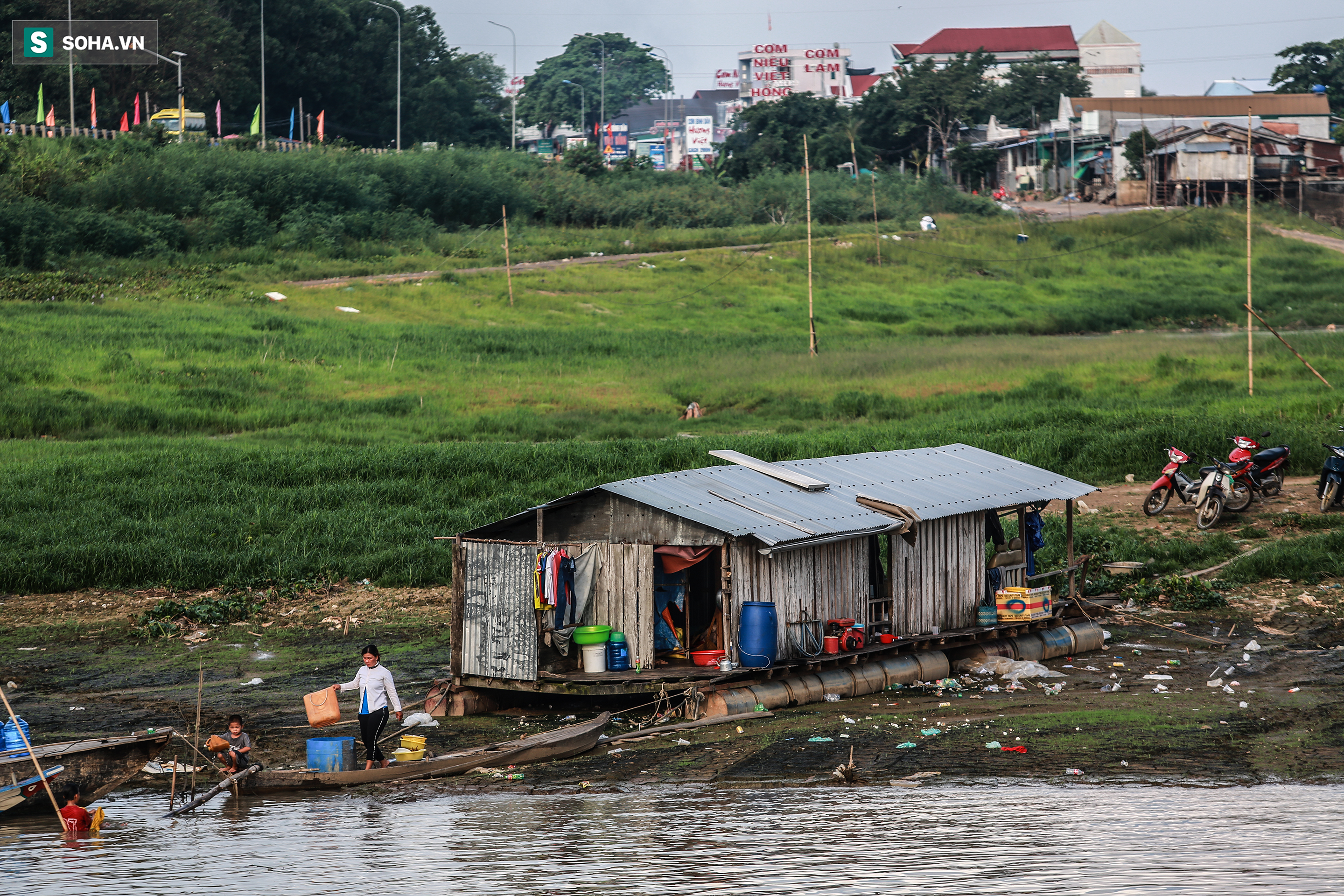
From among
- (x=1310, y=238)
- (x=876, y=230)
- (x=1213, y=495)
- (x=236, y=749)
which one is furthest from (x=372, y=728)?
(x=1310, y=238)

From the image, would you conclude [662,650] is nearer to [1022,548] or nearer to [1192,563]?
[1022,548]

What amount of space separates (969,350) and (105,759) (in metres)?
32.5

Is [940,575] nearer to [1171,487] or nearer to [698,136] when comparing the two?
[1171,487]

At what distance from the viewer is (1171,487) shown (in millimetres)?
24234

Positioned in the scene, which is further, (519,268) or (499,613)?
(519,268)

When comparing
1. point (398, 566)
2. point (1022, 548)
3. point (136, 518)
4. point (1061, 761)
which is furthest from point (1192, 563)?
point (136, 518)

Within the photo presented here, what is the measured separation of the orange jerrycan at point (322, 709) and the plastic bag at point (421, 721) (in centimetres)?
186

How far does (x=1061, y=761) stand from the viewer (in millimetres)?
12766

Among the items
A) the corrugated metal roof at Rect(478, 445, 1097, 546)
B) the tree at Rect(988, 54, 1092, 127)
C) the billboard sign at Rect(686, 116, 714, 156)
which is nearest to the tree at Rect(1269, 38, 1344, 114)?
the tree at Rect(988, 54, 1092, 127)

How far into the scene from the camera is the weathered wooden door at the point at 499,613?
1510 centimetres

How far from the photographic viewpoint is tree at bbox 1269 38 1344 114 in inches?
3548

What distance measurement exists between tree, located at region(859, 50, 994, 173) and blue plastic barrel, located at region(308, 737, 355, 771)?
252ft

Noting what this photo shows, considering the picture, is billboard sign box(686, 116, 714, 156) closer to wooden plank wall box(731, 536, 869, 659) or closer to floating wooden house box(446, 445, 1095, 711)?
floating wooden house box(446, 445, 1095, 711)

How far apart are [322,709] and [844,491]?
7.05 m
